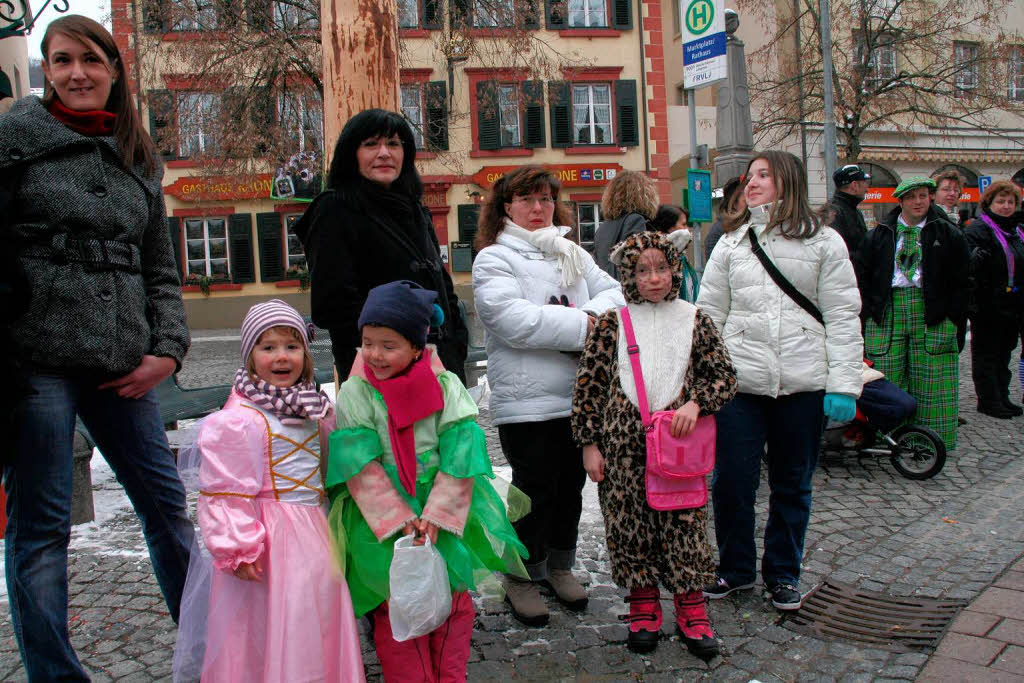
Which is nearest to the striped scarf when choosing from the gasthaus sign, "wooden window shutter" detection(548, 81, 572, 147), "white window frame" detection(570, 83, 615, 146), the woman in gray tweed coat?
the woman in gray tweed coat

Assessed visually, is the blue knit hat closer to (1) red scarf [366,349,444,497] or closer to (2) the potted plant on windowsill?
(1) red scarf [366,349,444,497]

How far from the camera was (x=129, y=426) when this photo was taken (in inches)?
110

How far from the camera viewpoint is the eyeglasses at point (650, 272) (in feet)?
10.4

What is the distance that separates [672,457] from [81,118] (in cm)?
219

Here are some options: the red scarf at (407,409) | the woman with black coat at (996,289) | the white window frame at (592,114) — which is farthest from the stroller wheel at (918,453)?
the white window frame at (592,114)

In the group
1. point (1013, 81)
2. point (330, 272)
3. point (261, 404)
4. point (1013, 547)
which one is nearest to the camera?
point (261, 404)

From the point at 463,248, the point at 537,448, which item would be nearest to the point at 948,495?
the point at 537,448

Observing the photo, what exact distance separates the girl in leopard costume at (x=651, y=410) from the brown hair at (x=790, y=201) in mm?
573

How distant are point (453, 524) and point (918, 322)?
4598mm

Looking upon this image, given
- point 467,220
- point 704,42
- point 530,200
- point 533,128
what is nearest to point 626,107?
point 533,128

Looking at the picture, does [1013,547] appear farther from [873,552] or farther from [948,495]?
[948,495]

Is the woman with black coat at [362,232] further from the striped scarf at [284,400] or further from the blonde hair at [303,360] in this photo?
the striped scarf at [284,400]

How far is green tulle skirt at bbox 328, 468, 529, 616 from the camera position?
8.55 feet

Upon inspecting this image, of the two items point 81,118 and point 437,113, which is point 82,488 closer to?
point 81,118
